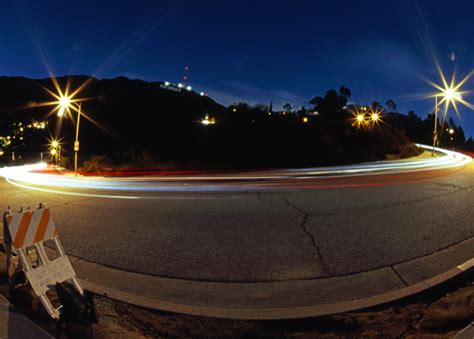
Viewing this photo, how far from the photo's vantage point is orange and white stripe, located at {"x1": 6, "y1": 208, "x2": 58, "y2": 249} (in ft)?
10.5

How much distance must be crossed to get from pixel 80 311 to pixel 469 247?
20.0 ft

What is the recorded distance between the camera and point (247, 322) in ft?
10.3

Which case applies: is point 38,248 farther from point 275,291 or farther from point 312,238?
point 312,238

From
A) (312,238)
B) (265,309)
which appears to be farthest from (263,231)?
(265,309)

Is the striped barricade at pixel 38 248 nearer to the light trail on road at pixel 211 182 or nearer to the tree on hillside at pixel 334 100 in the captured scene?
the light trail on road at pixel 211 182

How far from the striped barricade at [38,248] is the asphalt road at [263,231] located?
1276 mm

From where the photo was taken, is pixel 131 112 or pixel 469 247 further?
pixel 131 112

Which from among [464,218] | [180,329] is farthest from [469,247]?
[180,329]

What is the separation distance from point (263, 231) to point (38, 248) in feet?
13.2

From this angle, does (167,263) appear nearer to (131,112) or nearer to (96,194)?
(96,194)

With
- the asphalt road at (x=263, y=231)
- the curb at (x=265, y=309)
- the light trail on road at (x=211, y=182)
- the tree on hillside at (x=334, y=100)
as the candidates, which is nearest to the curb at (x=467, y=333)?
the curb at (x=265, y=309)

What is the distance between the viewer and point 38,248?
345 centimetres

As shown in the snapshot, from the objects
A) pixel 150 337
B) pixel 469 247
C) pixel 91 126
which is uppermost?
pixel 91 126

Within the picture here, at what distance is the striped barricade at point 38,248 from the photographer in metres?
3.15
